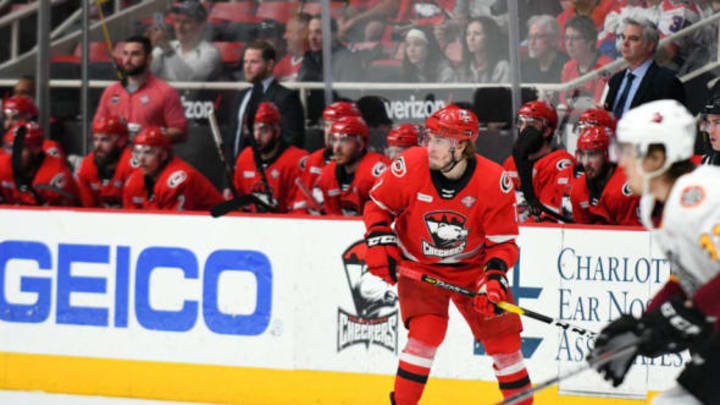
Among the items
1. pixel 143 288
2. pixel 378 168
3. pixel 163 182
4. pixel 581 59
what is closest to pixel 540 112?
pixel 581 59

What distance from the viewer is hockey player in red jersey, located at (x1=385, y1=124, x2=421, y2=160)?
6406mm

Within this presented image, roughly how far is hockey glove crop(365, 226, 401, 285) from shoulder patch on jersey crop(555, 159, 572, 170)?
161cm

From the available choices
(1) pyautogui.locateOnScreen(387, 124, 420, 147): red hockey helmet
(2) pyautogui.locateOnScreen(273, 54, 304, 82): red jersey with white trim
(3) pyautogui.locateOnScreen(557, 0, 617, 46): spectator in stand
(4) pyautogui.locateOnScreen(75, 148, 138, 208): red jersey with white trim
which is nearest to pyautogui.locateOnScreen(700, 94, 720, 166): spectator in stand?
(3) pyautogui.locateOnScreen(557, 0, 617, 46): spectator in stand

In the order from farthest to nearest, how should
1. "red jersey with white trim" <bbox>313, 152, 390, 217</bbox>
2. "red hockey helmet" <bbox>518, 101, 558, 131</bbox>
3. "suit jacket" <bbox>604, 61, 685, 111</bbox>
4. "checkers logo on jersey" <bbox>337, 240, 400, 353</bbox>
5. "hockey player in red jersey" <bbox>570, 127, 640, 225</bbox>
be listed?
"red jersey with white trim" <bbox>313, 152, 390, 217</bbox> < "red hockey helmet" <bbox>518, 101, 558, 131</bbox> < "suit jacket" <bbox>604, 61, 685, 111</bbox> < "hockey player in red jersey" <bbox>570, 127, 640, 225</bbox> < "checkers logo on jersey" <bbox>337, 240, 400, 353</bbox>

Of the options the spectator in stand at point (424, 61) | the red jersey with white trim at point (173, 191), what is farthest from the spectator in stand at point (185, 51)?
the spectator in stand at point (424, 61)

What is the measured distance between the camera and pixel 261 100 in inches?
269

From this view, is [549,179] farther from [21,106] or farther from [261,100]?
[21,106]

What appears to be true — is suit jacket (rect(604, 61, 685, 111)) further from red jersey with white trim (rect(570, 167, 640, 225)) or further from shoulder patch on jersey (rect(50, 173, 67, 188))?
shoulder patch on jersey (rect(50, 173, 67, 188))

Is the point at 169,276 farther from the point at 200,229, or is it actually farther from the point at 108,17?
the point at 108,17

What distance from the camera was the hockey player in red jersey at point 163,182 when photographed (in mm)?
6398

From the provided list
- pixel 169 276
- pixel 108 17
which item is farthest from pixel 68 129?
pixel 169 276

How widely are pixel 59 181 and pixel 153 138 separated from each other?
661 millimetres

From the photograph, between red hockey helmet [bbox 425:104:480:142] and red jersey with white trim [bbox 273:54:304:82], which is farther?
red jersey with white trim [bbox 273:54:304:82]

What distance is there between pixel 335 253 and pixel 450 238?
40.3 inches
